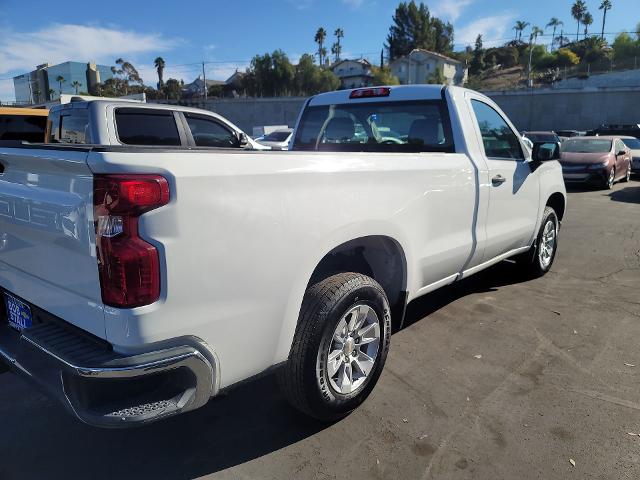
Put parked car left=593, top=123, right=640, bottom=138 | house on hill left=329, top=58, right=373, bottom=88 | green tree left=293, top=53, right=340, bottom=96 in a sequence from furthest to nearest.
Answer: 1. house on hill left=329, top=58, right=373, bottom=88
2. green tree left=293, top=53, right=340, bottom=96
3. parked car left=593, top=123, right=640, bottom=138

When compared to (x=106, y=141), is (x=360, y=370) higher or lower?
lower

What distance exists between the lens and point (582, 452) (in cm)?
262

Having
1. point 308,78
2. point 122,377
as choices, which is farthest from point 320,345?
point 308,78

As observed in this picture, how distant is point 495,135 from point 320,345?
2842 millimetres

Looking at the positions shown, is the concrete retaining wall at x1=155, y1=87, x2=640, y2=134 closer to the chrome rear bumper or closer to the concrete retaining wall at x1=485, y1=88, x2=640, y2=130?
the concrete retaining wall at x1=485, y1=88, x2=640, y2=130

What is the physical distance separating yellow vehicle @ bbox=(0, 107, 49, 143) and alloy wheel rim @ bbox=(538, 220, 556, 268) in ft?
25.5

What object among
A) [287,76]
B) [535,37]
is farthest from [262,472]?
[535,37]

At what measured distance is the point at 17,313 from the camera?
2.54 metres

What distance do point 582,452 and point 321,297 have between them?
1617 mm

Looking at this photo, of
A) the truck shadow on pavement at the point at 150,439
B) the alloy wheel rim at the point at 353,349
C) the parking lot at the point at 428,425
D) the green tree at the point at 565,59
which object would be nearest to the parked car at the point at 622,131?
the parking lot at the point at 428,425

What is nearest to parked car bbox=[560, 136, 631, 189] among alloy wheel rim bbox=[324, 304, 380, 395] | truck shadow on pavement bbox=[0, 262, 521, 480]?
alloy wheel rim bbox=[324, 304, 380, 395]

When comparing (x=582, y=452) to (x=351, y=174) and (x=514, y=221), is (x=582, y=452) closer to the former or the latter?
(x=351, y=174)

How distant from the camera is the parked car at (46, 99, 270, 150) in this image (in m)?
5.69

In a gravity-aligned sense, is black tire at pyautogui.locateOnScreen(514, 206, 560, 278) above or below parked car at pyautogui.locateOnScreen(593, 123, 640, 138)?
below
